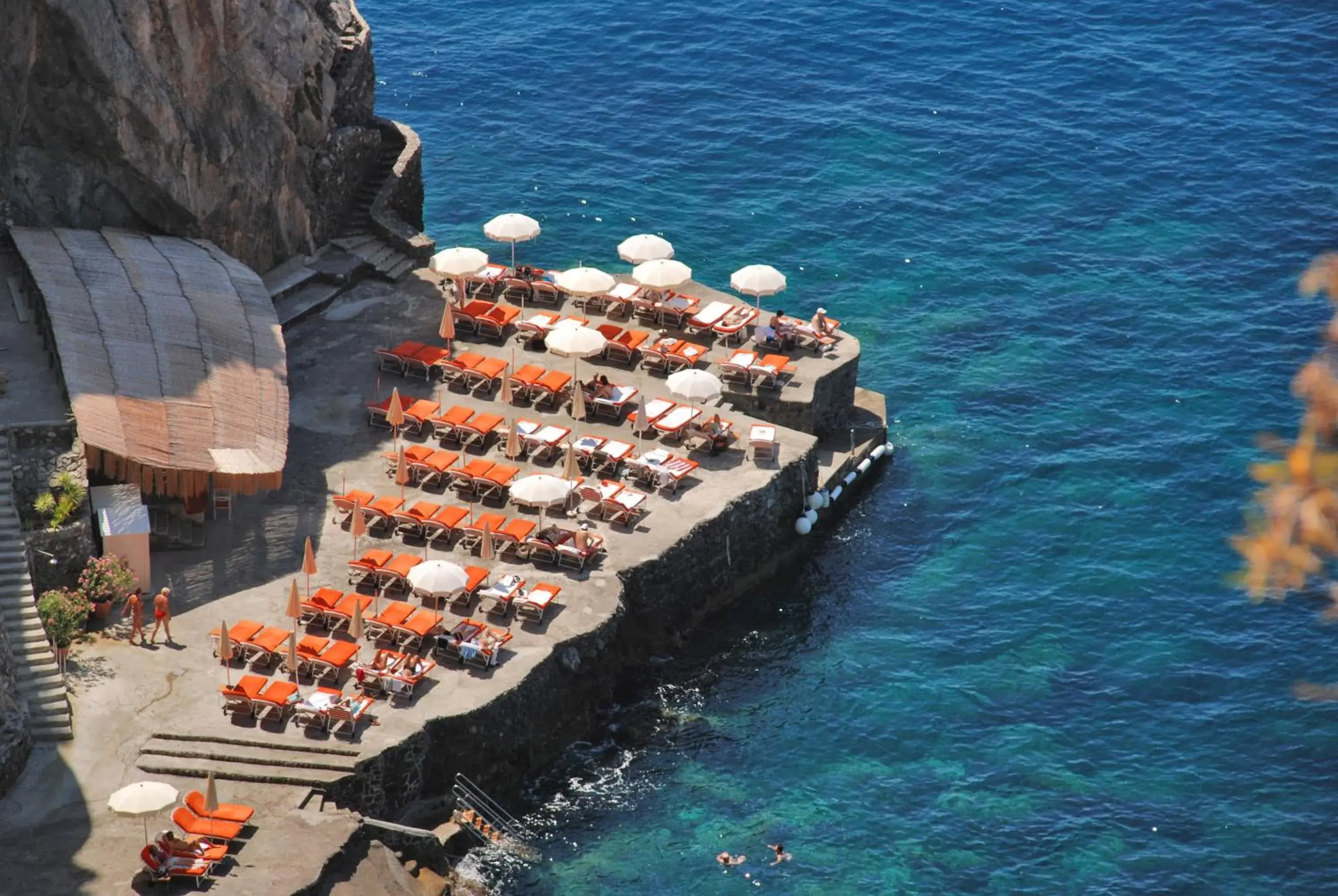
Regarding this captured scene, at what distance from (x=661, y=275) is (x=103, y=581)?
23312mm

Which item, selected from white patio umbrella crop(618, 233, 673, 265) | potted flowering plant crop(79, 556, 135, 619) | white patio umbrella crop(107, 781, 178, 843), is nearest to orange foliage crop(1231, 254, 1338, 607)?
white patio umbrella crop(107, 781, 178, 843)

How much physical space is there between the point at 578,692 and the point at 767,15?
5777cm

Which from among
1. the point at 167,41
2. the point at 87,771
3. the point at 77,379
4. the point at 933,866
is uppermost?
A: the point at 167,41

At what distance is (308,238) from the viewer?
2537 inches

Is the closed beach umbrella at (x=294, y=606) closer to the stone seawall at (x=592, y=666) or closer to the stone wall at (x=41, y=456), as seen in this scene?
the stone seawall at (x=592, y=666)

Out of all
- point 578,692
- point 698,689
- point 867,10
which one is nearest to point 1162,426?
point 698,689

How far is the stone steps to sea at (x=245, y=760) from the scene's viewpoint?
136ft

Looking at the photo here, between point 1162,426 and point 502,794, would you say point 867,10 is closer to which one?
point 1162,426

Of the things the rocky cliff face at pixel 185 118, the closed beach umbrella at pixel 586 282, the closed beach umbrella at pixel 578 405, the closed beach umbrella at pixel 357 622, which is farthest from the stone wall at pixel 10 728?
the closed beach umbrella at pixel 586 282

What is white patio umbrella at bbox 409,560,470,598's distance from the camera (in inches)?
1845

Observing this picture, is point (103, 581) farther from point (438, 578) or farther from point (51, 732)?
point (438, 578)

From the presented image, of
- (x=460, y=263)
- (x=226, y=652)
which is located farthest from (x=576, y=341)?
(x=226, y=652)

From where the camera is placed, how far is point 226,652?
44.1m

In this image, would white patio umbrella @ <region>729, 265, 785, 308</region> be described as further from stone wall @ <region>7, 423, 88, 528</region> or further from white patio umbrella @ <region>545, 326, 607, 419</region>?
stone wall @ <region>7, 423, 88, 528</region>
